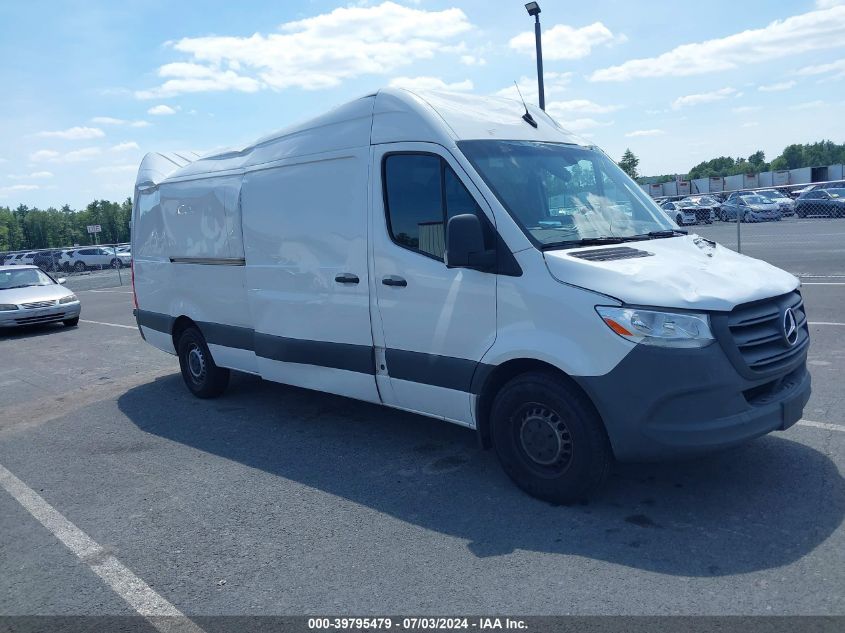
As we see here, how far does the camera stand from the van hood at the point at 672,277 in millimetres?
3799

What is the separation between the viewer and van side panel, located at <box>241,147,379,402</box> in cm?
536

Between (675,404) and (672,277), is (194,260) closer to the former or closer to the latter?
(672,277)

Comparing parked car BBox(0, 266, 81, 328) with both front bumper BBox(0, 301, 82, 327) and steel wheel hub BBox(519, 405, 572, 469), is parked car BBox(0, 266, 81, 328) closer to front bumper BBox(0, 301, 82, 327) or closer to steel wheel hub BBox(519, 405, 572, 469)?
front bumper BBox(0, 301, 82, 327)

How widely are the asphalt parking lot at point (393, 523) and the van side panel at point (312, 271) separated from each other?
0.65m

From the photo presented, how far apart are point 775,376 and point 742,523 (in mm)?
843

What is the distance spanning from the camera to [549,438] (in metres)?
4.21

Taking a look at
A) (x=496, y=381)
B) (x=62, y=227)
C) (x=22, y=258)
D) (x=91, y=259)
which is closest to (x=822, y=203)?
(x=496, y=381)

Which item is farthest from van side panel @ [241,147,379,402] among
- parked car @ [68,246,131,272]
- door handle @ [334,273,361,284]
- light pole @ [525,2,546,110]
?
parked car @ [68,246,131,272]

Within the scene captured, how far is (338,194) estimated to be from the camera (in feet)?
18.0

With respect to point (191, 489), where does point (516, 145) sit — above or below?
above

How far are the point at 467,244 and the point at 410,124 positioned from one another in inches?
49.0

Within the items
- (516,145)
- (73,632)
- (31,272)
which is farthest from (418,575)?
(31,272)

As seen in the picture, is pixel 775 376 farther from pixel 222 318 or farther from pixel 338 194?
pixel 222 318

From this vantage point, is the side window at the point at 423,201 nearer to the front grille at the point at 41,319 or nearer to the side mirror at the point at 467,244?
the side mirror at the point at 467,244
